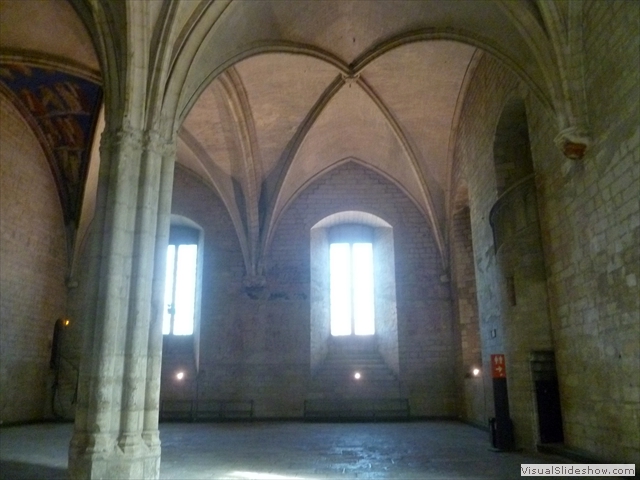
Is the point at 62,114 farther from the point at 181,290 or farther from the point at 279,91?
the point at 181,290

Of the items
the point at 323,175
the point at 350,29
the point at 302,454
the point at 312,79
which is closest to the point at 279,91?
the point at 312,79

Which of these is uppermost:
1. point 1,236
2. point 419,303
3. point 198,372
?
point 1,236

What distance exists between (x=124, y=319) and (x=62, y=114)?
7.61 m

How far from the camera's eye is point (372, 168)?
14859 mm

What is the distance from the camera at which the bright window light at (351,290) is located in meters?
14.8

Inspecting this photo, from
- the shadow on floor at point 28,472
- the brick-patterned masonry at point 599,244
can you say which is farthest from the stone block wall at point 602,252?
the shadow on floor at point 28,472

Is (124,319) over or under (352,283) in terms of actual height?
under

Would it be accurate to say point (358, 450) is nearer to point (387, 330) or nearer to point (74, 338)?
point (387, 330)

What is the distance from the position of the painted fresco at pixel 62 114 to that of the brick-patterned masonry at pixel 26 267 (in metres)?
0.28

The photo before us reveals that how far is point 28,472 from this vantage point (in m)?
6.03

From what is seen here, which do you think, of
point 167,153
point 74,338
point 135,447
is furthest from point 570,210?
point 74,338

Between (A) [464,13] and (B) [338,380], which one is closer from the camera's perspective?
(A) [464,13]

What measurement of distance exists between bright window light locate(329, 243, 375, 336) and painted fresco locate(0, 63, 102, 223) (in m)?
7.17

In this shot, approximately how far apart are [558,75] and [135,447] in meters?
6.86
